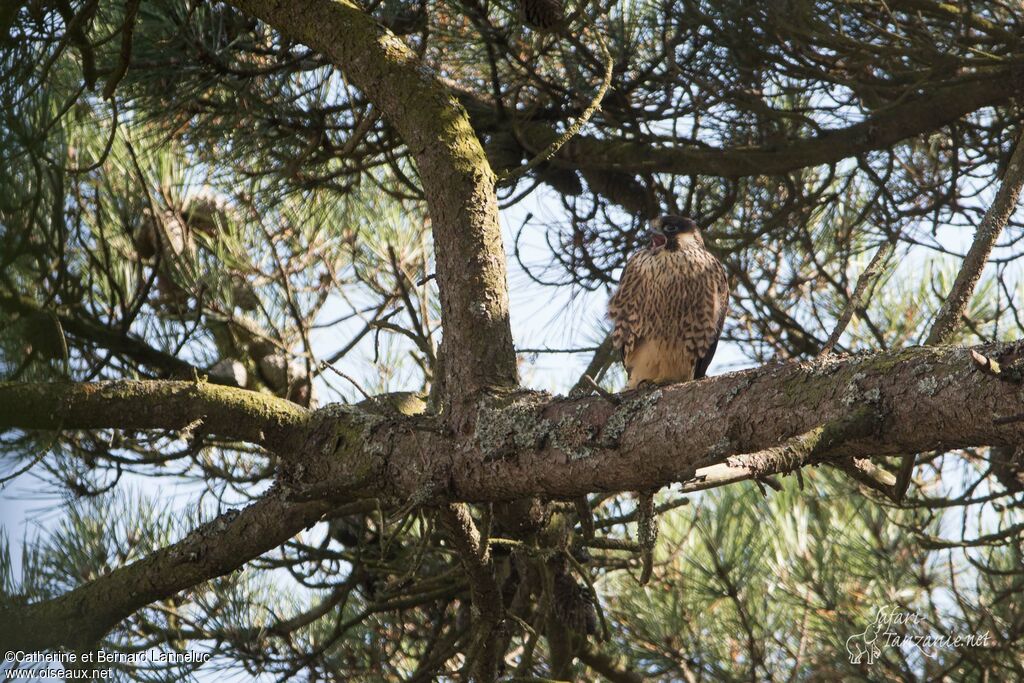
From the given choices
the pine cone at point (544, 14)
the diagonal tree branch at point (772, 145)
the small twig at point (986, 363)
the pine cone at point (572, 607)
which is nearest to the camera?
the small twig at point (986, 363)

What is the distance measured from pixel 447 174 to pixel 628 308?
1810 millimetres

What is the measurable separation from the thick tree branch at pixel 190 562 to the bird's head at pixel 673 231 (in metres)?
1.87

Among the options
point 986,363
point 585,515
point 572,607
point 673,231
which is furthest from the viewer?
point 673,231

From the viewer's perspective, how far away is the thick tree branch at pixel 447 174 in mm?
2400

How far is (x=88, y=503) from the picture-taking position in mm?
3885

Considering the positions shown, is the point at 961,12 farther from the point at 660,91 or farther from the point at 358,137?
the point at 358,137

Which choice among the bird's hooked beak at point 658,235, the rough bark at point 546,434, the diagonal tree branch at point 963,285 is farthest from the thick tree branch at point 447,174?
the bird's hooked beak at point 658,235

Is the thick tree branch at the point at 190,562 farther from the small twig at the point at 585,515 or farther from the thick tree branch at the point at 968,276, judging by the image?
the thick tree branch at the point at 968,276

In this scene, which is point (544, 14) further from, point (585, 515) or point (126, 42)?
point (585, 515)

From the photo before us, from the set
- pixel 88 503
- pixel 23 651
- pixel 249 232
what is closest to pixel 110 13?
pixel 249 232

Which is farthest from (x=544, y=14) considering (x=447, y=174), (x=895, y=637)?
(x=895, y=637)

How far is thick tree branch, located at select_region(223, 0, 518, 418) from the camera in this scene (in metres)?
2.40

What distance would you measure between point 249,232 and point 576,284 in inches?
58.1

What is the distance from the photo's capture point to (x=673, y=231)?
3988 mm
